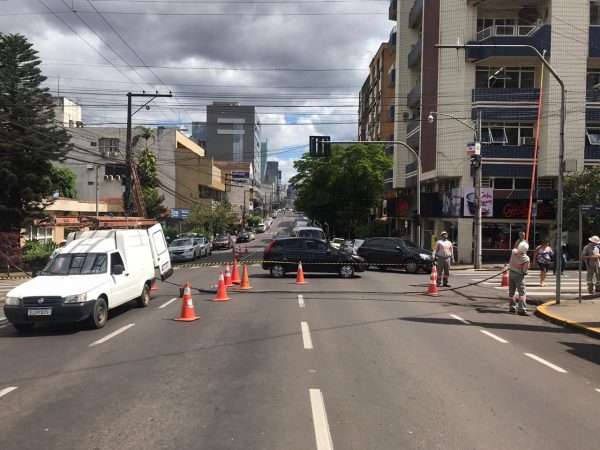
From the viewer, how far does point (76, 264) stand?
11531 millimetres

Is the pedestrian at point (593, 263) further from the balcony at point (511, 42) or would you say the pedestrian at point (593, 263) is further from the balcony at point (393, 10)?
the balcony at point (393, 10)

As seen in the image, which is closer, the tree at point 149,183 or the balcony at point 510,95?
the balcony at point 510,95

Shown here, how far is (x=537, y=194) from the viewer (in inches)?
1275

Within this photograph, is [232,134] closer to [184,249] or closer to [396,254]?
[184,249]

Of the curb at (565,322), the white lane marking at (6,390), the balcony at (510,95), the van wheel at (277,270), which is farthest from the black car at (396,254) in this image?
the white lane marking at (6,390)

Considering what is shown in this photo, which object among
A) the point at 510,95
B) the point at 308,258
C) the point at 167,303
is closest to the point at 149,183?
the point at 510,95

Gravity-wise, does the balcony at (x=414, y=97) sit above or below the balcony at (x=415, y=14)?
below

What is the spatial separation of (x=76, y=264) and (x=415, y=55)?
113 ft

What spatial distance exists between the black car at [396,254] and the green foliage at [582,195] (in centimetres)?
884

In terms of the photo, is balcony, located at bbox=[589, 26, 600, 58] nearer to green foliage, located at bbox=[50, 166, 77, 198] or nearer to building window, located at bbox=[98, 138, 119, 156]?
green foliage, located at bbox=[50, 166, 77, 198]

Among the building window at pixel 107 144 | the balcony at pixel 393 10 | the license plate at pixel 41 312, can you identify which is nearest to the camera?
the license plate at pixel 41 312

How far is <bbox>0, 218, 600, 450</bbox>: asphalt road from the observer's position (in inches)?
194

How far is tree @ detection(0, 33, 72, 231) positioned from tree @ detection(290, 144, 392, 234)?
25.6 metres

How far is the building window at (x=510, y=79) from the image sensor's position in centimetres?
3353
